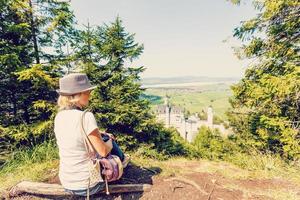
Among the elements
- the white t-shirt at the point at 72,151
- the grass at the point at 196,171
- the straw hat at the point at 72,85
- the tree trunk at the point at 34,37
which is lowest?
the grass at the point at 196,171

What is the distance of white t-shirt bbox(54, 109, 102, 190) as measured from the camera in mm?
2973

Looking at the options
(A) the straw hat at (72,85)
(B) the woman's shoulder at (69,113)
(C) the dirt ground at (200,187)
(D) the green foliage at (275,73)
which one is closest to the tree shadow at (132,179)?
(C) the dirt ground at (200,187)

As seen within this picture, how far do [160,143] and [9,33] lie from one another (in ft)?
24.0

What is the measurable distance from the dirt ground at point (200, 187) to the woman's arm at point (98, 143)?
1.07 m

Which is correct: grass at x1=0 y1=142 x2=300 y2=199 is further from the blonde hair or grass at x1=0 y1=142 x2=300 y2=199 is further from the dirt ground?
the blonde hair

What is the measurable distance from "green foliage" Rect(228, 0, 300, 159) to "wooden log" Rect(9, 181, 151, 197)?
5403 mm

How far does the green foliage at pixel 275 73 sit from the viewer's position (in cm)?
765

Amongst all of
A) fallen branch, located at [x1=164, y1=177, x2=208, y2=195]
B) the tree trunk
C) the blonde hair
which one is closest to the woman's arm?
the blonde hair

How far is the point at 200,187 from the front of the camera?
13.3 ft

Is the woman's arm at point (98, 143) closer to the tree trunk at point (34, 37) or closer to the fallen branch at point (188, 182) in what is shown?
the fallen branch at point (188, 182)

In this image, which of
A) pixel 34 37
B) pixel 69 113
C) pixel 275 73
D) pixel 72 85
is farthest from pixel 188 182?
pixel 34 37

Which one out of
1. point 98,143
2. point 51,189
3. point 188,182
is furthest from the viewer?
point 188,182

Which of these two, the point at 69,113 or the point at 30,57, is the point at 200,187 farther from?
the point at 30,57

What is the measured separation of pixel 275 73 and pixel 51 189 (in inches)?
315
